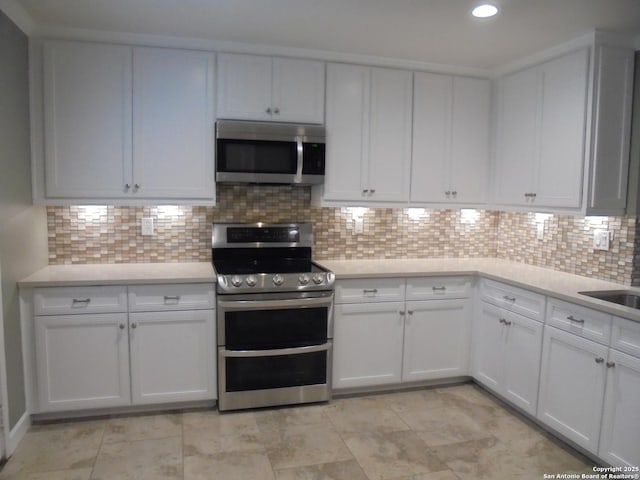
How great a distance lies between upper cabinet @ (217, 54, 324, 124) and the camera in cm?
303

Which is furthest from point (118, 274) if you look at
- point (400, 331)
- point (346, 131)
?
point (400, 331)

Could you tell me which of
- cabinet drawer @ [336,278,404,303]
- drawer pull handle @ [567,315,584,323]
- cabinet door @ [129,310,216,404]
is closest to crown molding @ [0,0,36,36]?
cabinet door @ [129,310,216,404]

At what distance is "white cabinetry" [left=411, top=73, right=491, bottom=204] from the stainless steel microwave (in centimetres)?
76

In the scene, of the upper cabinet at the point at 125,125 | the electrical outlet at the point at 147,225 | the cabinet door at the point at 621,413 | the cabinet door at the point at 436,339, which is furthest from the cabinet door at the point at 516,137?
the electrical outlet at the point at 147,225

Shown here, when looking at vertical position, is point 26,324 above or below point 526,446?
above

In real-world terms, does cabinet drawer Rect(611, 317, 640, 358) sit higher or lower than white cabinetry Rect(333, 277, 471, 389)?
higher

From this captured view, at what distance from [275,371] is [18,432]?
1415 mm

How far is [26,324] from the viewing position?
104 inches

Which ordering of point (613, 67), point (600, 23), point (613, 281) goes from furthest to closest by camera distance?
point (613, 281)
point (613, 67)
point (600, 23)

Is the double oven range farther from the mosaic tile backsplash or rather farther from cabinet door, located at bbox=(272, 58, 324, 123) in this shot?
cabinet door, located at bbox=(272, 58, 324, 123)

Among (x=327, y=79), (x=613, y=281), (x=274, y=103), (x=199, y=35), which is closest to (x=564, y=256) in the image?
(x=613, y=281)

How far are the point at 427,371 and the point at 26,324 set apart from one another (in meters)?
2.52

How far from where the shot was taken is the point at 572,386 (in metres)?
2.50

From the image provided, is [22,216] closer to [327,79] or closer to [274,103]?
[274,103]
